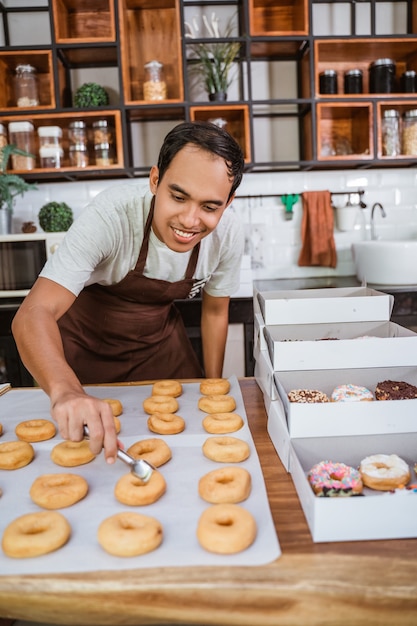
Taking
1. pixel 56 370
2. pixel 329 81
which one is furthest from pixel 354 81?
pixel 56 370

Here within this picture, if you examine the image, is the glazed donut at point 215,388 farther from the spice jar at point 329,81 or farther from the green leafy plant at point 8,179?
the spice jar at point 329,81

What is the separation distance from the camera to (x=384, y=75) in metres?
3.19

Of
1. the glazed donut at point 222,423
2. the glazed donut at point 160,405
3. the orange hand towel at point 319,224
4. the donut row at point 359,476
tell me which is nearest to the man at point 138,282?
the glazed donut at point 160,405

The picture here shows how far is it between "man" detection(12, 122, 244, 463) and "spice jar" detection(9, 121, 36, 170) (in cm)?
147

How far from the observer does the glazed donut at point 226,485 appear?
97 centimetres

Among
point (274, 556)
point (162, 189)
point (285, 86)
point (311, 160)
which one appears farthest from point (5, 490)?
point (285, 86)

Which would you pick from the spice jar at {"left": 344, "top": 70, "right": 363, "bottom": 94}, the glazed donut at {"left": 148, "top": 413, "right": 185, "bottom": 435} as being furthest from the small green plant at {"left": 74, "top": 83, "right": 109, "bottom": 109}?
the glazed donut at {"left": 148, "top": 413, "right": 185, "bottom": 435}

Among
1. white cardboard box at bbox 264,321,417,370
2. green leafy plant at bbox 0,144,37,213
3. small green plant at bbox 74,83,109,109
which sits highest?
small green plant at bbox 74,83,109,109

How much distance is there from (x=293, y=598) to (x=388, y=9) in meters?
3.75

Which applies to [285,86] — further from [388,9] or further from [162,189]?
[162,189]

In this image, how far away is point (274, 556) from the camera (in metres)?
0.80

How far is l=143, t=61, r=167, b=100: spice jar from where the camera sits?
10.2ft

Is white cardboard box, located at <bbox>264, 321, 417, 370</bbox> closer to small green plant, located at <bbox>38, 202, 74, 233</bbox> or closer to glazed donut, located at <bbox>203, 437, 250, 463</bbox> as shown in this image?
glazed donut, located at <bbox>203, 437, 250, 463</bbox>

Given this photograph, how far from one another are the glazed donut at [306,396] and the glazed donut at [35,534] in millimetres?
610
